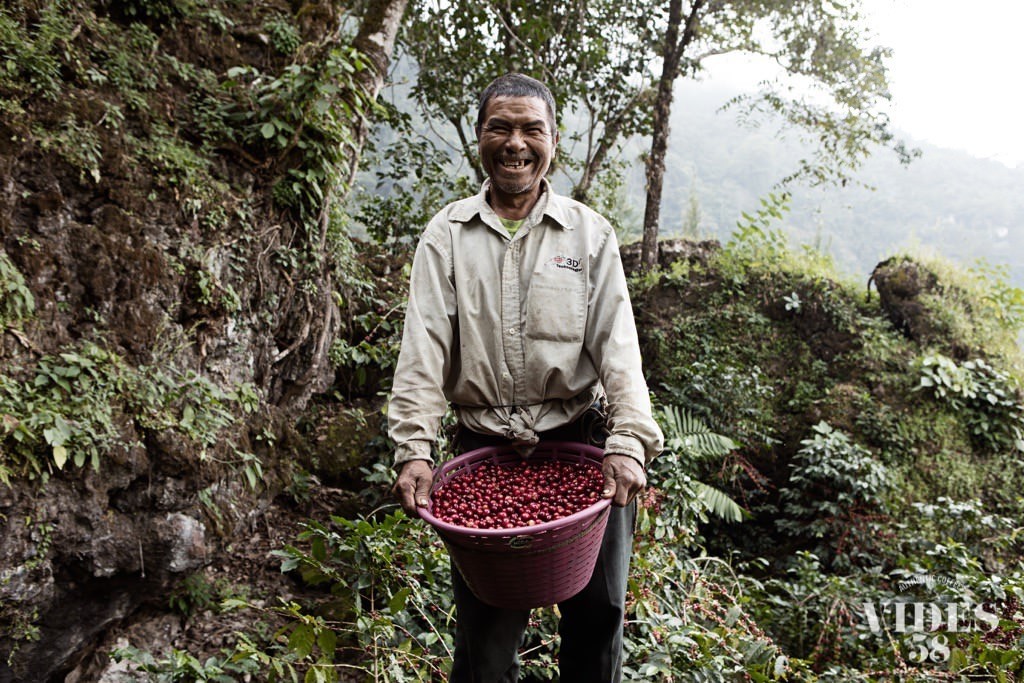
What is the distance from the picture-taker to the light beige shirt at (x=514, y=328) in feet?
5.50

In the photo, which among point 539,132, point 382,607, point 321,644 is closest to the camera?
point 539,132

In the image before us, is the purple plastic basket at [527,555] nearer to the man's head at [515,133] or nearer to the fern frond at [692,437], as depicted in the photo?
the man's head at [515,133]

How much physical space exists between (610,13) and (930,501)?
5930 millimetres

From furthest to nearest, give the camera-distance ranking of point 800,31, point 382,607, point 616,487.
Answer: point 800,31 < point 382,607 < point 616,487

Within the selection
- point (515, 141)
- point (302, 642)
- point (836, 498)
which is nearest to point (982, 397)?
point (836, 498)

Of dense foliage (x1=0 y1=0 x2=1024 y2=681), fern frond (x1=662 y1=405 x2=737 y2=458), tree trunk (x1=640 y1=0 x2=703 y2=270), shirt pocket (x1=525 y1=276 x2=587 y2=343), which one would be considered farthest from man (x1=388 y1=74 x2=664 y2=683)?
tree trunk (x1=640 y1=0 x2=703 y2=270)

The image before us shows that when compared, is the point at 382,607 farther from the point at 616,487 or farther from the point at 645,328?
the point at 645,328

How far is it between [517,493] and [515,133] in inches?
37.2

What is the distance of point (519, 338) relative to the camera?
1.73m

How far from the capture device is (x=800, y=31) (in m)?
7.88

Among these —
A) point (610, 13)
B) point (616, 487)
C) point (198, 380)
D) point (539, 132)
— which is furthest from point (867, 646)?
point (610, 13)

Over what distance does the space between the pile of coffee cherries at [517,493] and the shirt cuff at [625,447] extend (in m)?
0.09

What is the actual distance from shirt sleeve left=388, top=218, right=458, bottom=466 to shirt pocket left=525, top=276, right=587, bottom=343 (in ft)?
0.74

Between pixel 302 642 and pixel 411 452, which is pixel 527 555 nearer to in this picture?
pixel 411 452
